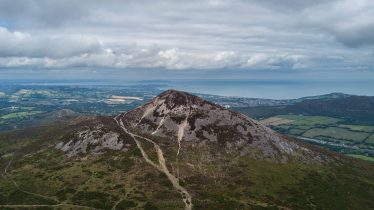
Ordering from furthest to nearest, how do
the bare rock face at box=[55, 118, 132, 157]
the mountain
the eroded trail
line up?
1. the bare rock face at box=[55, 118, 132, 157]
2. the mountain
3. the eroded trail

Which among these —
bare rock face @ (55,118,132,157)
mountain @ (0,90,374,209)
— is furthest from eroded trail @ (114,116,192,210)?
bare rock face @ (55,118,132,157)

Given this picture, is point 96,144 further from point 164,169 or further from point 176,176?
point 176,176

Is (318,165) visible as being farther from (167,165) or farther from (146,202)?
(146,202)

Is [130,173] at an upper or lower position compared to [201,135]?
lower

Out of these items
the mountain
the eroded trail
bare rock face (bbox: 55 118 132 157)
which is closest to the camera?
the eroded trail

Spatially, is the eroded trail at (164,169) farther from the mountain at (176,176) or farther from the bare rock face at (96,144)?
the bare rock face at (96,144)

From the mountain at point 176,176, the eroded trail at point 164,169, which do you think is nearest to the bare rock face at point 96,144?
the mountain at point 176,176

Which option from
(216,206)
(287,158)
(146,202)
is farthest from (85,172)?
(287,158)

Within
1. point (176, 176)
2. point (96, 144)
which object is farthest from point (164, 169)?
point (96, 144)

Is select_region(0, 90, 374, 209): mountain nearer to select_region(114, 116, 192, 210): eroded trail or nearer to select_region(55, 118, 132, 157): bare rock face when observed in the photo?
select_region(114, 116, 192, 210): eroded trail
